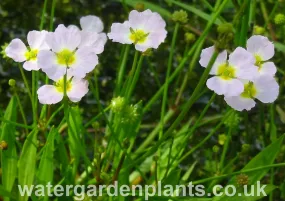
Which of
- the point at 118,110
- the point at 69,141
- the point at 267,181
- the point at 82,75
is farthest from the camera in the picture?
the point at 267,181

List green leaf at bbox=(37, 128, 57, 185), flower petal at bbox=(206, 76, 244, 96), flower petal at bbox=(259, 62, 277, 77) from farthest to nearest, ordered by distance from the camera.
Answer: green leaf at bbox=(37, 128, 57, 185) < flower petal at bbox=(259, 62, 277, 77) < flower petal at bbox=(206, 76, 244, 96)

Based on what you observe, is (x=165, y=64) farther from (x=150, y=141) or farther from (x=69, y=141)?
(x=69, y=141)

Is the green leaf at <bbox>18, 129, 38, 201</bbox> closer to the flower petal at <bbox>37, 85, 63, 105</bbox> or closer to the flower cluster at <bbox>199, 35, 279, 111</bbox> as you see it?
the flower petal at <bbox>37, 85, 63, 105</bbox>

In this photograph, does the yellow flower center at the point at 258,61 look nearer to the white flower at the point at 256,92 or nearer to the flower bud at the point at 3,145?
the white flower at the point at 256,92

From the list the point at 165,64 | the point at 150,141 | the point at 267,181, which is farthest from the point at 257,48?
the point at 165,64

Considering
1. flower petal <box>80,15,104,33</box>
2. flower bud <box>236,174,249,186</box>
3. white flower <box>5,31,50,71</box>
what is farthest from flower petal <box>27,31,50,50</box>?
flower bud <box>236,174,249,186</box>

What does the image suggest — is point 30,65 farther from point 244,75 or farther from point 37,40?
point 244,75

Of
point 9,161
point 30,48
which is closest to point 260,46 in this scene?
point 30,48
